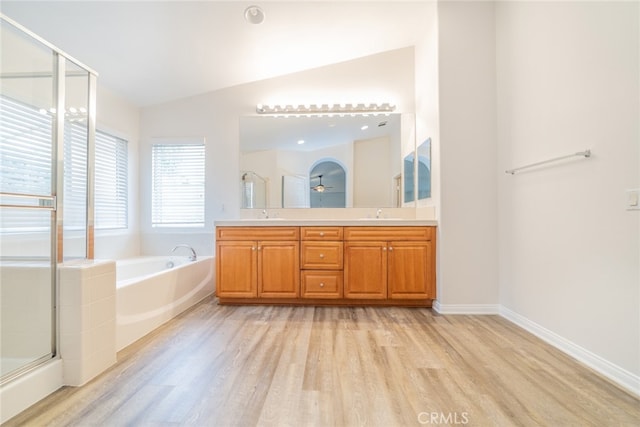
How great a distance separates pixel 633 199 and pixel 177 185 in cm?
406

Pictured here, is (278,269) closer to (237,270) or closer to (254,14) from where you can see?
(237,270)

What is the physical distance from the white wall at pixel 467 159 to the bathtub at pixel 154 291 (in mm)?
2477

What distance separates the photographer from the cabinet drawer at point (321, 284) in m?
2.76

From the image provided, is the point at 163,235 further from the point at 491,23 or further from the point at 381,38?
the point at 491,23

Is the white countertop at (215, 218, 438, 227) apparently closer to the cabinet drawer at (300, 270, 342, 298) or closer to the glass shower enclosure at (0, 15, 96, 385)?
the cabinet drawer at (300, 270, 342, 298)

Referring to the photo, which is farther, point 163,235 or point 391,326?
point 163,235

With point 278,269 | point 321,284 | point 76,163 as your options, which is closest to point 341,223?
Result: point 321,284

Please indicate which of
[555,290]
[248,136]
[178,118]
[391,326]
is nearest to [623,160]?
[555,290]

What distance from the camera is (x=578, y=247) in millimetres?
1753

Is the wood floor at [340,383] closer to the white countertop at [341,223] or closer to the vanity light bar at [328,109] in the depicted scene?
the white countertop at [341,223]

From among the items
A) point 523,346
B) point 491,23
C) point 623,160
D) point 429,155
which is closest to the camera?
point 623,160

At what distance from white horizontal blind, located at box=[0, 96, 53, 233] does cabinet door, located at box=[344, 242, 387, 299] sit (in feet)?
7.40

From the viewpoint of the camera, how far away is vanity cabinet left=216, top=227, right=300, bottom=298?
2.79 metres

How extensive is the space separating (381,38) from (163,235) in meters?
3.50
